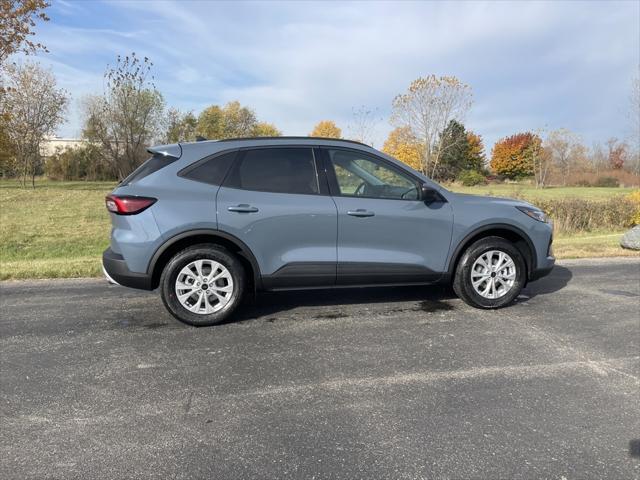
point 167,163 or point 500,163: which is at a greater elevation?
point 500,163

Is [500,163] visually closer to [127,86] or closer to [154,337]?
[127,86]

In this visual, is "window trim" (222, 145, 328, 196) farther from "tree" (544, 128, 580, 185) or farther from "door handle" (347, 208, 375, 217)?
"tree" (544, 128, 580, 185)

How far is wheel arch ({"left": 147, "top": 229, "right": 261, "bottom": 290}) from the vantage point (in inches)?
171

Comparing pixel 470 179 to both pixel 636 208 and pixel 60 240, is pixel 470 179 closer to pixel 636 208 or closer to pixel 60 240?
pixel 636 208

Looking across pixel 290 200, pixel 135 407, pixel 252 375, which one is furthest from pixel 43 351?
pixel 290 200

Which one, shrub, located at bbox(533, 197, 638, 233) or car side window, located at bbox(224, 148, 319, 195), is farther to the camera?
shrub, located at bbox(533, 197, 638, 233)

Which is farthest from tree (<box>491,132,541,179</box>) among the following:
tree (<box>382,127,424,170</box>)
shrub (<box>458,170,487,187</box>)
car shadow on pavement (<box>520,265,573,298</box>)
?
car shadow on pavement (<box>520,265,573,298</box>)

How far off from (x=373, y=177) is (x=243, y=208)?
55.1 inches

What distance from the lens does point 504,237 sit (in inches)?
204

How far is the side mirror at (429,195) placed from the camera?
4.76m

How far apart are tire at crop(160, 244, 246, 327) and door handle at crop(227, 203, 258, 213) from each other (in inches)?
15.7

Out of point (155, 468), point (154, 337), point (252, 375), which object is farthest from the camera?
point (154, 337)

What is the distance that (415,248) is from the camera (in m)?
4.82

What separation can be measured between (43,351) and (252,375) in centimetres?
188
